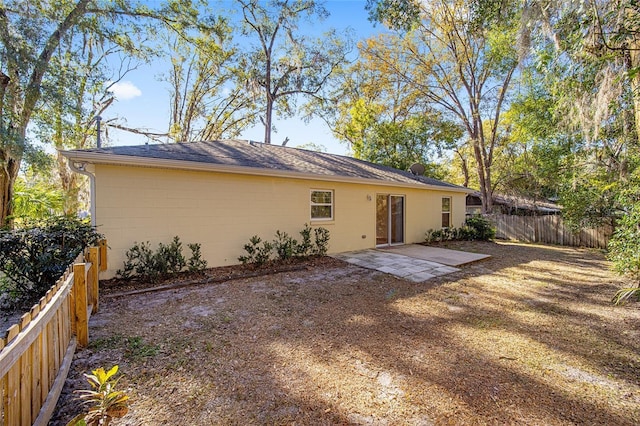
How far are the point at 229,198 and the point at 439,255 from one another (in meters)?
6.43

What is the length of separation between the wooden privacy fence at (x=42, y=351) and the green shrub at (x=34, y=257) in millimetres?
1413

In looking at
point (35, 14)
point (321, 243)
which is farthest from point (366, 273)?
point (35, 14)

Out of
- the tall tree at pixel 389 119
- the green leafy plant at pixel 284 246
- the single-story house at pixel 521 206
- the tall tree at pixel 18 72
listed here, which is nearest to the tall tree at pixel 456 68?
the tall tree at pixel 389 119

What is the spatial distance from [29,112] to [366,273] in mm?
10187

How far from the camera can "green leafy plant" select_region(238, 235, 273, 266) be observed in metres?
7.18

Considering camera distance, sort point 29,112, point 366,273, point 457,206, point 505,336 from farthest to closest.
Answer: point 457,206, point 29,112, point 366,273, point 505,336

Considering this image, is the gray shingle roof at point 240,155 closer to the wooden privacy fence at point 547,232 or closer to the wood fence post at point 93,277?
the wood fence post at point 93,277

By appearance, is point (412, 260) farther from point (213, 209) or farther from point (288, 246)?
point (213, 209)

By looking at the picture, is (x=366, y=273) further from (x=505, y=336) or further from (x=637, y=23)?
(x=637, y=23)

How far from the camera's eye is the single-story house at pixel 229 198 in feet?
18.8

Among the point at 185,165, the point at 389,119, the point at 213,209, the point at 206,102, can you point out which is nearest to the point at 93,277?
the point at 185,165

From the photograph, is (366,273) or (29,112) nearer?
(366,273)

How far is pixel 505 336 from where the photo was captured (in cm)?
361

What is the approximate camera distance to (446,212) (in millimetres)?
12961
